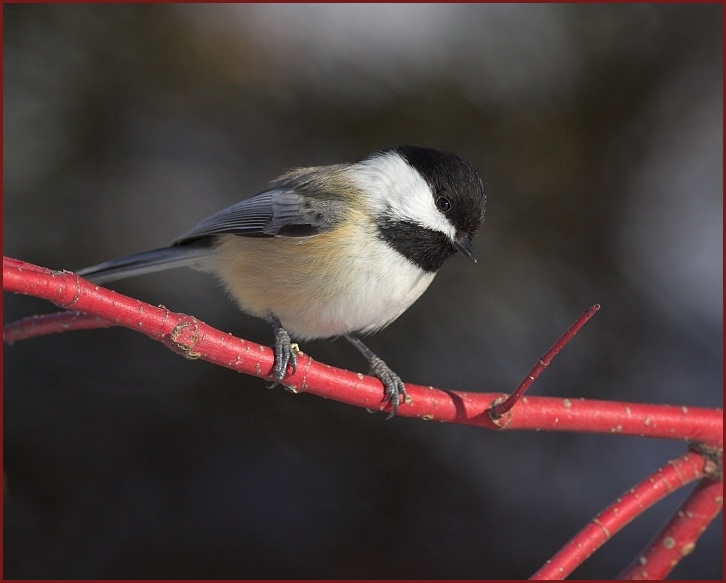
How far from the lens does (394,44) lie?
228cm

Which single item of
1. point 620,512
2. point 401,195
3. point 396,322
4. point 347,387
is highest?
point 401,195

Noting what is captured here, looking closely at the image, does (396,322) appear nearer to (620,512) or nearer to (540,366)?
(620,512)

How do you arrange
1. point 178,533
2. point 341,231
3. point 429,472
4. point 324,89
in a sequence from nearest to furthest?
point 341,231 < point 178,533 < point 429,472 < point 324,89

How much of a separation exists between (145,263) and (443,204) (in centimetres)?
66

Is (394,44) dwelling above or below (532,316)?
above

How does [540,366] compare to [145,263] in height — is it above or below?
above

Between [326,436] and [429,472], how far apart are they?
29 centimetres

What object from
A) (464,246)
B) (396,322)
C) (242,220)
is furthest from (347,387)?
(396,322)

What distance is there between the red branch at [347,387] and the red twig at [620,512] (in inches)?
2.2

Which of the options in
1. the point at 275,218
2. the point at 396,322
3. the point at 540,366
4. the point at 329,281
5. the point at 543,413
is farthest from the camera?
the point at 396,322

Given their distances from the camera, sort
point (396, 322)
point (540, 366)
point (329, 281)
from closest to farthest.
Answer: point (540, 366)
point (329, 281)
point (396, 322)

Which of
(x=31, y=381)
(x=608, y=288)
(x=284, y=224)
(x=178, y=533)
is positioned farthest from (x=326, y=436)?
(x=608, y=288)

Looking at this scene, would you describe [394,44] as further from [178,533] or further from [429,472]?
[178,533]

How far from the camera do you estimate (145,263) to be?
167 centimetres
